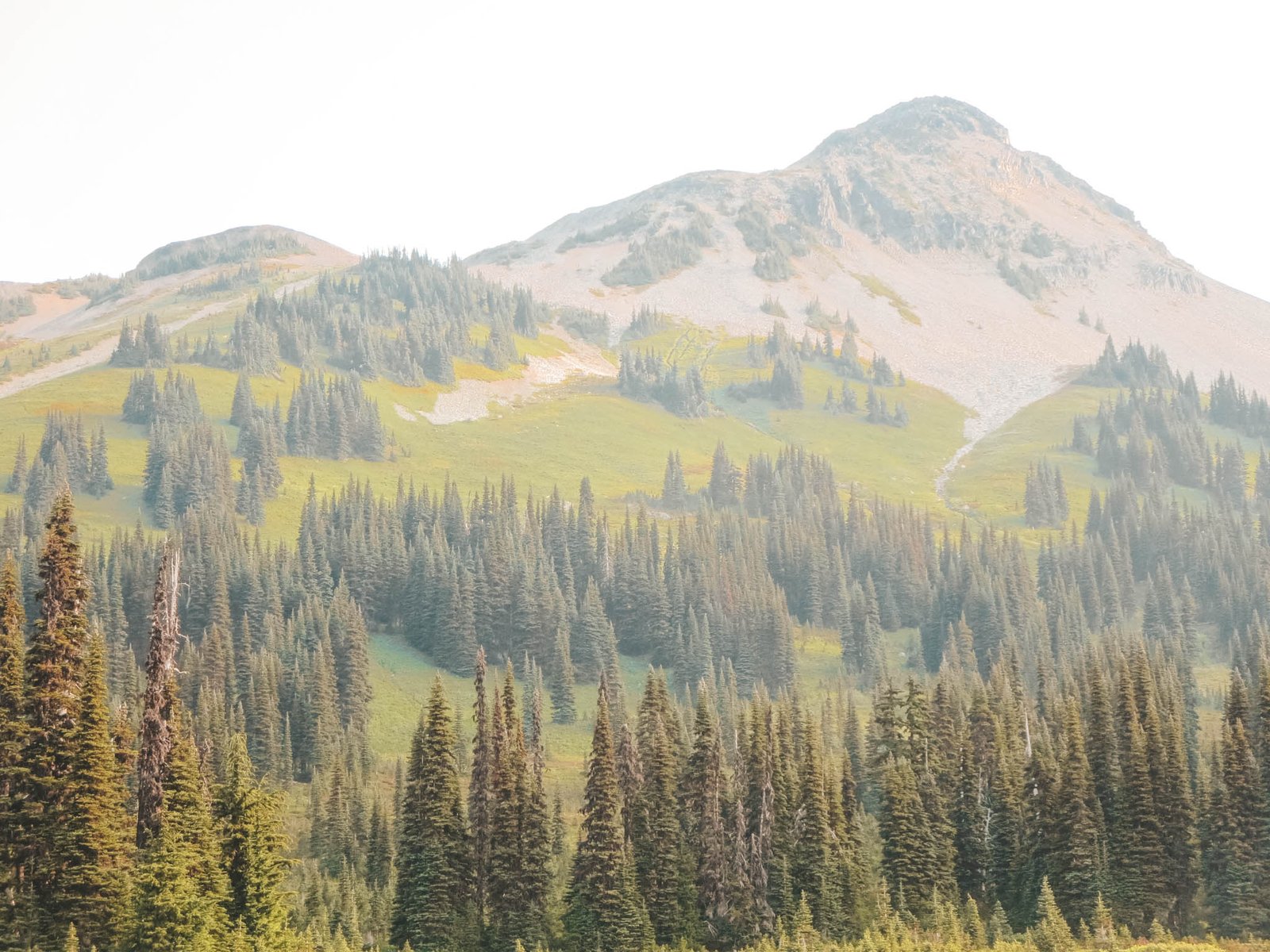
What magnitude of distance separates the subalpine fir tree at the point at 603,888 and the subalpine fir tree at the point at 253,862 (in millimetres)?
30117

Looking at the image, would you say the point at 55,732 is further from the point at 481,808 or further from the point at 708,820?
the point at 708,820

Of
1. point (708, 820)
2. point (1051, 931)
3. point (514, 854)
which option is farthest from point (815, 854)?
point (514, 854)

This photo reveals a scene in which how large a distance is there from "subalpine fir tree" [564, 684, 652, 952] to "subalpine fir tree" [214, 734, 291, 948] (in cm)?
3012

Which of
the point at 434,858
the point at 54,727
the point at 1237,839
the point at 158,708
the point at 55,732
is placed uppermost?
the point at 158,708

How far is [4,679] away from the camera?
58844 millimetres

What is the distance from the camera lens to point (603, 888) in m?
90.6

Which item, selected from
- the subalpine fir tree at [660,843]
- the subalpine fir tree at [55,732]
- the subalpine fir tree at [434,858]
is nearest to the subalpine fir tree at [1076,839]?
the subalpine fir tree at [660,843]

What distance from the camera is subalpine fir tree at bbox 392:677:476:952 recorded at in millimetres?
88938

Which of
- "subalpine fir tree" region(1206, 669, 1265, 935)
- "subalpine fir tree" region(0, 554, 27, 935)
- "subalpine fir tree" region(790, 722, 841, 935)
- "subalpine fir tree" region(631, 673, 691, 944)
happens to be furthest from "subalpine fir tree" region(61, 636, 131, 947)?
"subalpine fir tree" region(1206, 669, 1265, 935)

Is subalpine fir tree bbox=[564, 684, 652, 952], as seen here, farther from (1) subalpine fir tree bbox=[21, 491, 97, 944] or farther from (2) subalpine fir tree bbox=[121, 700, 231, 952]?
(1) subalpine fir tree bbox=[21, 491, 97, 944]

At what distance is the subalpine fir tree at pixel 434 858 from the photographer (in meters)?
88.9

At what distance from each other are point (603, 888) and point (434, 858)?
1174 cm

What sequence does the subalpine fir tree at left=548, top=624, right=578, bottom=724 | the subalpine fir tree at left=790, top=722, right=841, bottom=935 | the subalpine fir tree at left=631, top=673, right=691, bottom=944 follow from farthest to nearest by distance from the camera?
the subalpine fir tree at left=548, top=624, right=578, bottom=724, the subalpine fir tree at left=790, top=722, right=841, bottom=935, the subalpine fir tree at left=631, top=673, right=691, bottom=944

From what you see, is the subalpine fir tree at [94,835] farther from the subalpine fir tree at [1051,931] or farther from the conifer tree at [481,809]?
the subalpine fir tree at [1051,931]
